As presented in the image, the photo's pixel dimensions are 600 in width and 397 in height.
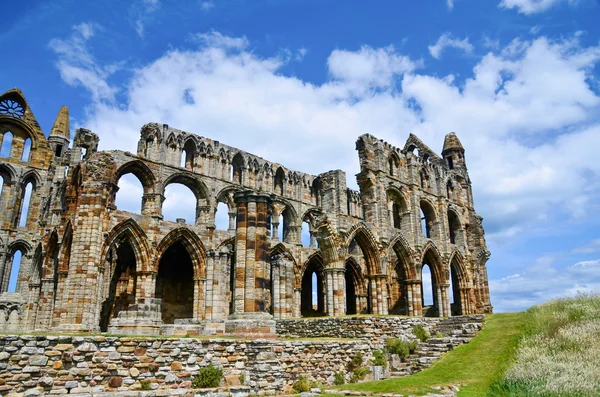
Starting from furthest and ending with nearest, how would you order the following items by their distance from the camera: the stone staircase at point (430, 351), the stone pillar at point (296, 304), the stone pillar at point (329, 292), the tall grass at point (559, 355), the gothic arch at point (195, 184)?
the gothic arch at point (195, 184), the stone pillar at point (296, 304), the stone pillar at point (329, 292), the stone staircase at point (430, 351), the tall grass at point (559, 355)

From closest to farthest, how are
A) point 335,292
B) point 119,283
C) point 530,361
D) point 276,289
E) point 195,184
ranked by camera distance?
point 530,361 < point 335,292 < point 276,289 < point 119,283 < point 195,184

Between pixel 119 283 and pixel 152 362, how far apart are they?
1851 centimetres

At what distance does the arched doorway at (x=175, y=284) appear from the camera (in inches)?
1091

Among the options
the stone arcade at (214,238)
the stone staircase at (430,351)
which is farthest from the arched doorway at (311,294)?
the stone staircase at (430,351)

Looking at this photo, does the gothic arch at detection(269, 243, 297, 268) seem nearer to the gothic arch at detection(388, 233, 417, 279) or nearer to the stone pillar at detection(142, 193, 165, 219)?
the gothic arch at detection(388, 233, 417, 279)

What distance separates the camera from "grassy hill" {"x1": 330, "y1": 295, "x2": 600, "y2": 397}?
9188 millimetres

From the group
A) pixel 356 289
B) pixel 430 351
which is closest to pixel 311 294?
pixel 356 289

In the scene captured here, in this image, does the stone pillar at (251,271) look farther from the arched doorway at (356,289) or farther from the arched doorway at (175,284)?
the arched doorway at (356,289)

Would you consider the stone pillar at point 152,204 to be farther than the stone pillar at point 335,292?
Yes

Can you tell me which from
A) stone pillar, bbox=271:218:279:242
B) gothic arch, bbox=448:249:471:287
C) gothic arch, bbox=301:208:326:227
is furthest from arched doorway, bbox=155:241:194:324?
gothic arch, bbox=448:249:471:287

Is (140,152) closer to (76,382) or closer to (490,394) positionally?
(76,382)

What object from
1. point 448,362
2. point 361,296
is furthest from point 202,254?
point 448,362

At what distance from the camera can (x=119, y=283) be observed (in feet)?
89.6

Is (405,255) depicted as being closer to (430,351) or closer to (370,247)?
(370,247)
